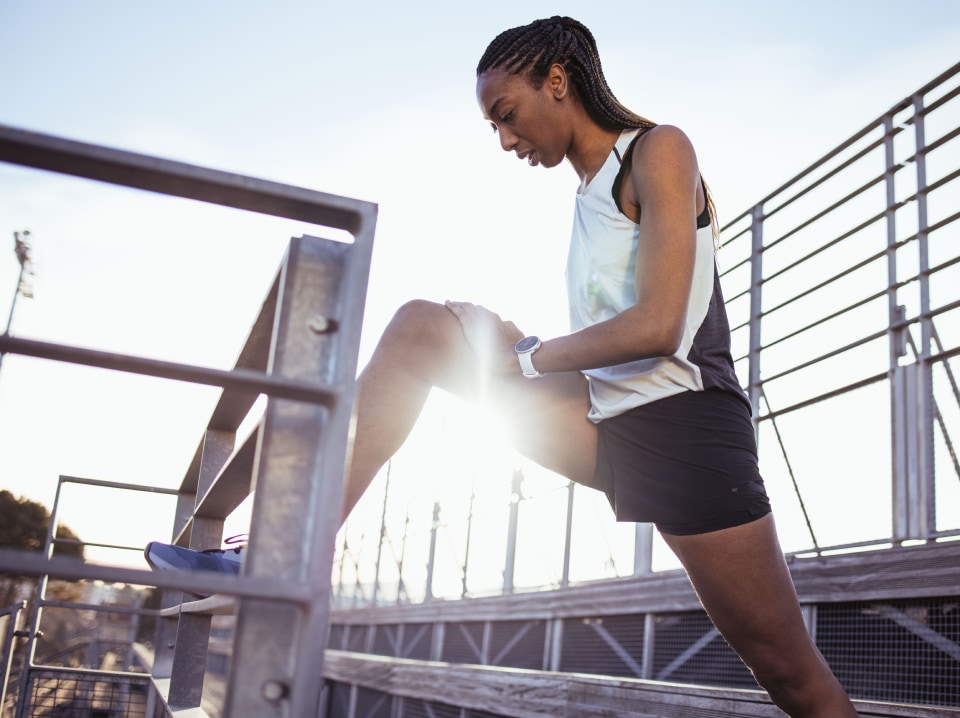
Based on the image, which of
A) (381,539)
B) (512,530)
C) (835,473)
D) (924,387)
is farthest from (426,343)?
(381,539)

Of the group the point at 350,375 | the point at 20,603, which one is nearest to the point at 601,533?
the point at 20,603

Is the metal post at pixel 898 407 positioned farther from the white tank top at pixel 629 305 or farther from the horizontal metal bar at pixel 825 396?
the white tank top at pixel 629 305

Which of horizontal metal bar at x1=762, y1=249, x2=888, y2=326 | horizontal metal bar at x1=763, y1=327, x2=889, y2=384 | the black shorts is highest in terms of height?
horizontal metal bar at x1=762, y1=249, x2=888, y2=326

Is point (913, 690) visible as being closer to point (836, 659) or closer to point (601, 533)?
point (836, 659)

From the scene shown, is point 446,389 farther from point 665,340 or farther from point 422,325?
point 665,340

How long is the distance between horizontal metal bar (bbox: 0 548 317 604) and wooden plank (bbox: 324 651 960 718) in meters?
1.48

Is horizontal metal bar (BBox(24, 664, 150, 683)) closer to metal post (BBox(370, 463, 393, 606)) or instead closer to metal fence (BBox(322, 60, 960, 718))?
metal fence (BBox(322, 60, 960, 718))

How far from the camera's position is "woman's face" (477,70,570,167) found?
1571 millimetres

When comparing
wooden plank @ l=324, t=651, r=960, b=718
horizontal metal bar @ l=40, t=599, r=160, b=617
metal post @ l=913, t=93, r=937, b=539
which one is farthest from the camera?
metal post @ l=913, t=93, r=937, b=539

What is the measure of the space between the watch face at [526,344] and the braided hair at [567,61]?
0.37 metres

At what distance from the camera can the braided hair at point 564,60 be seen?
5.17ft

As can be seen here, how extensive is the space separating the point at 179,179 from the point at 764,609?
1.07m

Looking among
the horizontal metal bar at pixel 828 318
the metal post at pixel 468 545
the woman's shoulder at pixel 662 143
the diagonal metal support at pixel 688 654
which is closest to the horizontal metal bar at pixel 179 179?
the woman's shoulder at pixel 662 143

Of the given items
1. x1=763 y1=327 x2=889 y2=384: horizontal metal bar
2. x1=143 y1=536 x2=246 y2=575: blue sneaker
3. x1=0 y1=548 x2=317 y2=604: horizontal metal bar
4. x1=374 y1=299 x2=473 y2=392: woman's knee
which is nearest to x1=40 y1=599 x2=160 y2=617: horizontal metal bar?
x1=143 y1=536 x2=246 y2=575: blue sneaker
